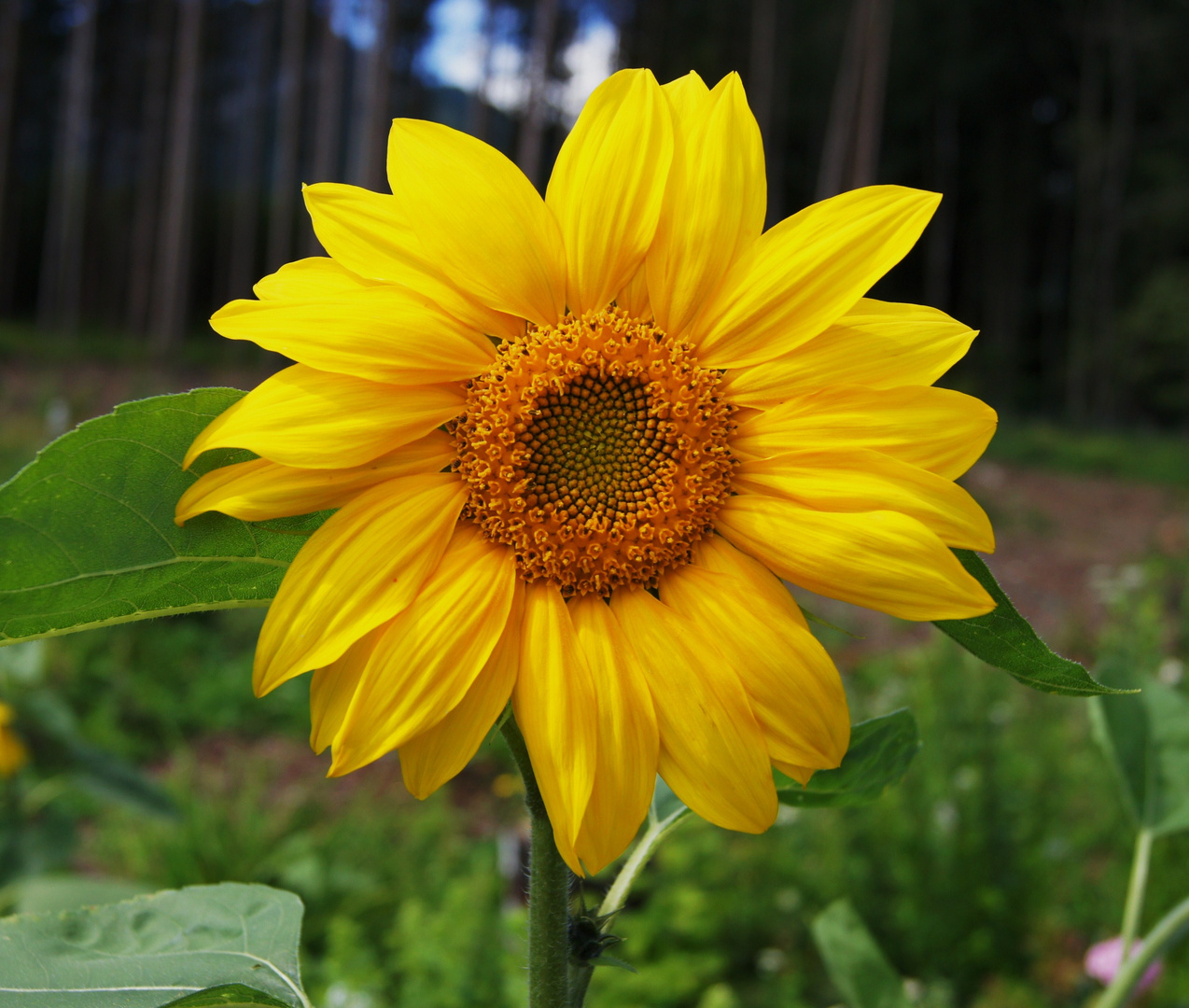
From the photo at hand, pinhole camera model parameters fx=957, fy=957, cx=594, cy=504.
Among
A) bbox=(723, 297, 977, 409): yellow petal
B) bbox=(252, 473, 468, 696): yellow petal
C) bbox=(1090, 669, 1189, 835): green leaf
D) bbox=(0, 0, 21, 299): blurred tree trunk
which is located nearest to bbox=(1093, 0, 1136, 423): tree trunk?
bbox=(0, 0, 21, 299): blurred tree trunk

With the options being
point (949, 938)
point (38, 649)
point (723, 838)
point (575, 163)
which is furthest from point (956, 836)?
point (575, 163)

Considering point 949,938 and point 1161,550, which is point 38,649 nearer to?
point 949,938

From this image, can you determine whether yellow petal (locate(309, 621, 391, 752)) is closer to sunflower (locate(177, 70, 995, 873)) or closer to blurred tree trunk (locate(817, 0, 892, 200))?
sunflower (locate(177, 70, 995, 873))

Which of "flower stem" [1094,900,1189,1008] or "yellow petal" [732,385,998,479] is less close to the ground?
"yellow petal" [732,385,998,479]

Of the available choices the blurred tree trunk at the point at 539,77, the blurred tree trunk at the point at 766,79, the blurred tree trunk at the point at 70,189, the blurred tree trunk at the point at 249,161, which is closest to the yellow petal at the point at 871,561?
the blurred tree trunk at the point at 539,77

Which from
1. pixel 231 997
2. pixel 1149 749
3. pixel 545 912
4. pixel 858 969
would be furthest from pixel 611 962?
pixel 1149 749

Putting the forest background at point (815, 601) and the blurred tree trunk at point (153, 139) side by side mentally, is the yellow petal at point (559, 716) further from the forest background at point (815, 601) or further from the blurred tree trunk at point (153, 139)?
the blurred tree trunk at point (153, 139)
